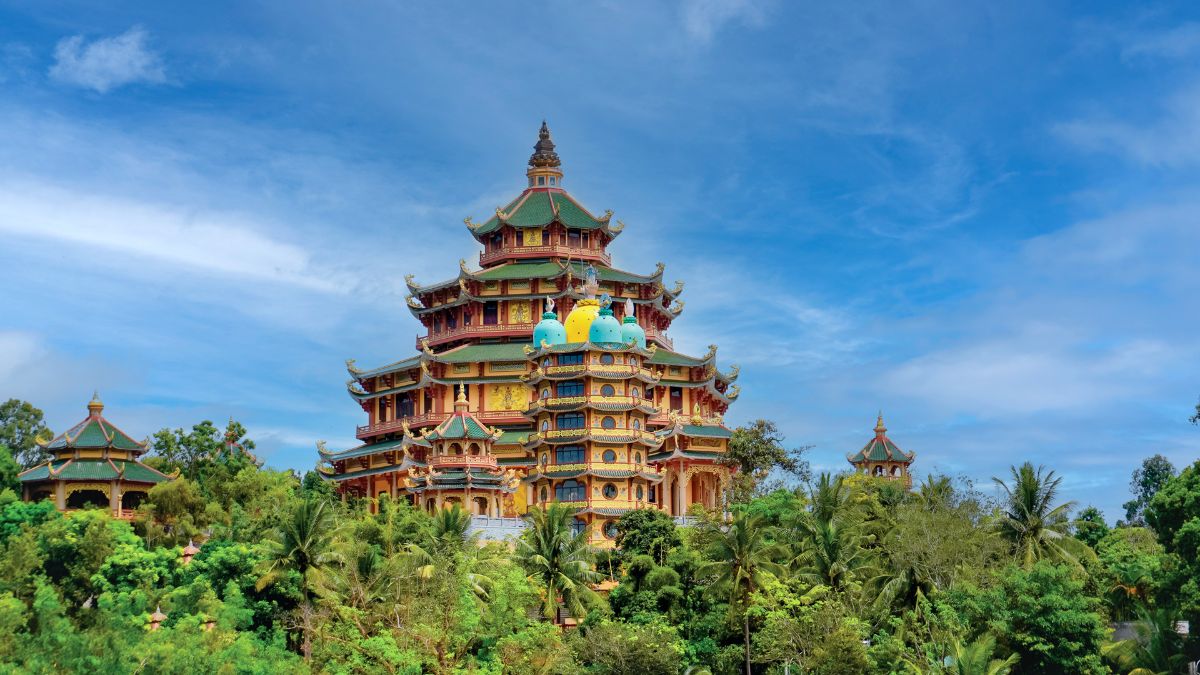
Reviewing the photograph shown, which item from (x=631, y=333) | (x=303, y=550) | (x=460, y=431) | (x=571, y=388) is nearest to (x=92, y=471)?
(x=460, y=431)

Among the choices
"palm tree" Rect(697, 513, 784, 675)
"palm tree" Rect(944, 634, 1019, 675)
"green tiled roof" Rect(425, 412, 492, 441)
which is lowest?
"palm tree" Rect(944, 634, 1019, 675)

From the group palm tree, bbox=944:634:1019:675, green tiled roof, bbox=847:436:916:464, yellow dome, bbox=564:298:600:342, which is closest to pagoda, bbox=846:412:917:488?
green tiled roof, bbox=847:436:916:464

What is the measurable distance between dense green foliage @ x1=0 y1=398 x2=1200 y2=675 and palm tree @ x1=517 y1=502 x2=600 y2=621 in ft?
0.30

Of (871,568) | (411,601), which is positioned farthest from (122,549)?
(871,568)

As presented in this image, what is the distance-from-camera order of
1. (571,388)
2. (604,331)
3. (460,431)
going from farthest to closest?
(604,331), (571,388), (460,431)

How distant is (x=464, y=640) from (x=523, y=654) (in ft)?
7.70

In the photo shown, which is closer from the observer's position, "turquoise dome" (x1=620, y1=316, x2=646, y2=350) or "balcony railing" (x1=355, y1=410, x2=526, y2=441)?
"turquoise dome" (x1=620, y1=316, x2=646, y2=350)

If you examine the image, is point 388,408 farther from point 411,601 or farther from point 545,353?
point 411,601

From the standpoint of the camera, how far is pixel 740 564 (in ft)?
189

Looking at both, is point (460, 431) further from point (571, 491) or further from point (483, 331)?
point (483, 331)

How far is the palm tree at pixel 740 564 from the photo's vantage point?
57281mm

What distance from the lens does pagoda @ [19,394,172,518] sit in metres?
70.2

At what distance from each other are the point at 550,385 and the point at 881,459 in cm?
2319

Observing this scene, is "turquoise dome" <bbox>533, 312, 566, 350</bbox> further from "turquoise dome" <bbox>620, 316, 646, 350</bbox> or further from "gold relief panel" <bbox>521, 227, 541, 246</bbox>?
"gold relief panel" <bbox>521, 227, 541, 246</bbox>
